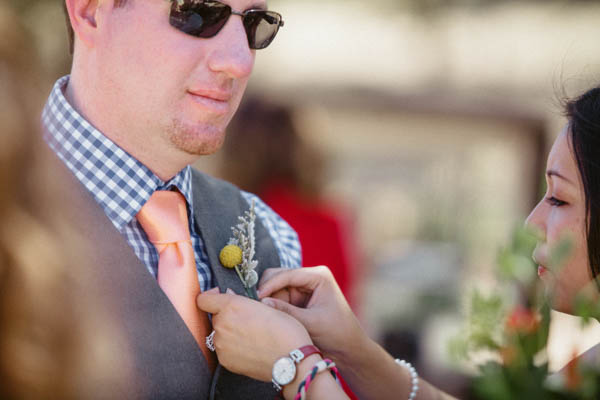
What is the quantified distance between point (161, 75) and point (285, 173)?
74.4 inches

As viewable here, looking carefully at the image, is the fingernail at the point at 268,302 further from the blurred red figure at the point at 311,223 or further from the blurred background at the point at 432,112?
the blurred background at the point at 432,112

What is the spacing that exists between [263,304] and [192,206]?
0.40m

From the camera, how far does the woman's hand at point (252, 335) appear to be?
159 centimetres

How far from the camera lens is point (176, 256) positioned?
1749mm

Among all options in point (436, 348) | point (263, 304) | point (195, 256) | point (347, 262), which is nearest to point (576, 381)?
point (263, 304)

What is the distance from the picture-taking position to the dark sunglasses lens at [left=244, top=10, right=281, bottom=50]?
6.09 feet

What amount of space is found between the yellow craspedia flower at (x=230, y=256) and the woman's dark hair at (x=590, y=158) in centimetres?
93

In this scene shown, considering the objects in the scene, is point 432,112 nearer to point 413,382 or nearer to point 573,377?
point 413,382

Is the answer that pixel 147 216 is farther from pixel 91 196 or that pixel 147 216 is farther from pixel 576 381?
pixel 576 381

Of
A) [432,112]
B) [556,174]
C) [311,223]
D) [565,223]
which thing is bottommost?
[311,223]

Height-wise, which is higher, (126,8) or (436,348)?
(126,8)

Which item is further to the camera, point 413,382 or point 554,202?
point 413,382

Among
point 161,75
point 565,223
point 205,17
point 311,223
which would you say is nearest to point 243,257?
point 161,75

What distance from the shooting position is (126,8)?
172 cm
